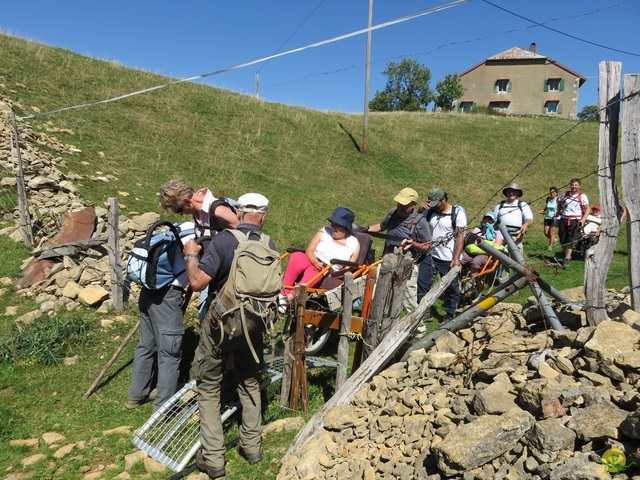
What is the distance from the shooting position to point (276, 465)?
3.67m

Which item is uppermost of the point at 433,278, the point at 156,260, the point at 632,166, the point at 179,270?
the point at 632,166

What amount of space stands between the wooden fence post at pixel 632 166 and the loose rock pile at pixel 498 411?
40cm

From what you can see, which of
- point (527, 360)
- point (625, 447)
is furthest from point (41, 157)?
point (625, 447)

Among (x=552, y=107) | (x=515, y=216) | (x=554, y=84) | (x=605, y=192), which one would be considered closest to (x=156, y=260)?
(x=605, y=192)

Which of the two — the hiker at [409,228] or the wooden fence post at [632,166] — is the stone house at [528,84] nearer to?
the hiker at [409,228]

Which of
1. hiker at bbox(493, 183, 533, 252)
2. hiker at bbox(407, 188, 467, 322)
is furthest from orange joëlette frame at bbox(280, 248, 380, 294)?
hiker at bbox(493, 183, 533, 252)

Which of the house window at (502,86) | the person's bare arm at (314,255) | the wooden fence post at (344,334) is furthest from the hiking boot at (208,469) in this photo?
the house window at (502,86)

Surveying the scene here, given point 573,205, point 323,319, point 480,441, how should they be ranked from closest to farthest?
1. point 480,441
2. point 323,319
3. point 573,205

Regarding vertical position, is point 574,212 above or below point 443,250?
above

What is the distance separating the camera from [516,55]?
53.0 m

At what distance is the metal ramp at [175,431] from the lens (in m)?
3.67

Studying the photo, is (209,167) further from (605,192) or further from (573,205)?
(605,192)

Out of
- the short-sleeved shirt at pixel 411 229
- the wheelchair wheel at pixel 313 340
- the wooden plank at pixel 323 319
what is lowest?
the wheelchair wheel at pixel 313 340

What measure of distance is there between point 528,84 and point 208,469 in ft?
195
